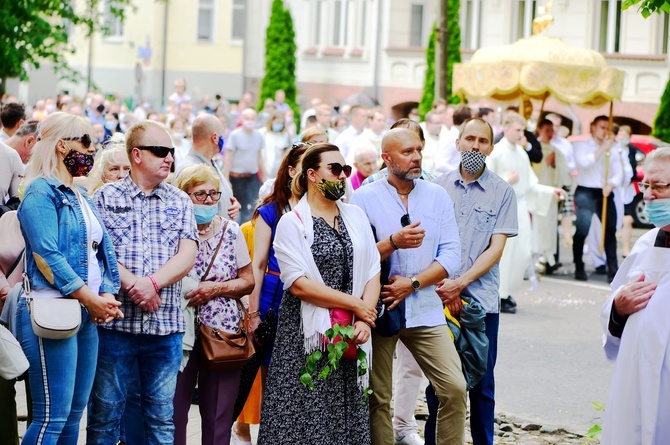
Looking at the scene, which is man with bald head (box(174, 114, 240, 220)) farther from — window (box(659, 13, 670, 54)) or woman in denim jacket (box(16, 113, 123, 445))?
window (box(659, 13, 670, 54))

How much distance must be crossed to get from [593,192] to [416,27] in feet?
76.2

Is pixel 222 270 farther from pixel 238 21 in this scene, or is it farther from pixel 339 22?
pixel 238 21

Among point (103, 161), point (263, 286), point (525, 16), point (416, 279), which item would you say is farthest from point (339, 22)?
point (416, 279)

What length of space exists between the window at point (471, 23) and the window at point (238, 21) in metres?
12.8

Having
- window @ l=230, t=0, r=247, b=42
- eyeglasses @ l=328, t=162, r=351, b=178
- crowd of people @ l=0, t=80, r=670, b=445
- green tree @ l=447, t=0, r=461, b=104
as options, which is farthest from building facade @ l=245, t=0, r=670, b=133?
eyeglasses @ l=328, t=162, r=351, b=178

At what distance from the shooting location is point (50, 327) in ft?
18.8

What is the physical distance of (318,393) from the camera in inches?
251

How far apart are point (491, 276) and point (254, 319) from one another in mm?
1483

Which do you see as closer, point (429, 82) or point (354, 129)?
point (354, 129)

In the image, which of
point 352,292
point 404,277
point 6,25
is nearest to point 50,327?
point 352,292

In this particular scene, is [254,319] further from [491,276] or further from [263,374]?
[491,276]

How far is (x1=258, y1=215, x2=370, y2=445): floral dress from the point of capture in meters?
6.39

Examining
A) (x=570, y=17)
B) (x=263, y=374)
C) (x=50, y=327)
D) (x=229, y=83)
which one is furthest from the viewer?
(x=229, y=83)

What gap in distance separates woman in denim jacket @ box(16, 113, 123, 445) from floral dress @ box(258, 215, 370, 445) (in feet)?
3.12
